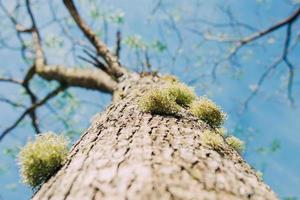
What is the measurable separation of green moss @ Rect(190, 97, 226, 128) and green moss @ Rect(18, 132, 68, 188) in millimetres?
1535

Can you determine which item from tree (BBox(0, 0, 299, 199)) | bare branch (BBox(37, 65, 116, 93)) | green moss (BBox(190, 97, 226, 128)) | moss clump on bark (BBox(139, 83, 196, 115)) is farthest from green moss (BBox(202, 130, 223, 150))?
bare branch (BBox(37, 65, 116, 93))

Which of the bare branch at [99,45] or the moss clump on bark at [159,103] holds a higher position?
the bare branch at [99,45]

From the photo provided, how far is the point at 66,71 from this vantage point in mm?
9891

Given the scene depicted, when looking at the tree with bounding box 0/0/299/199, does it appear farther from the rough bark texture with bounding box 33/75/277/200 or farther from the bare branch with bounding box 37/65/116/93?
the bare branch with bounding box 37/65/116/93

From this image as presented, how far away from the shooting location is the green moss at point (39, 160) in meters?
3.37

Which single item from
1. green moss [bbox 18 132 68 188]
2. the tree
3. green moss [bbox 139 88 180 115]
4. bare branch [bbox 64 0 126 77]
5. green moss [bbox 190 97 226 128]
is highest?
bare branch [bbox 64 0 126 77]

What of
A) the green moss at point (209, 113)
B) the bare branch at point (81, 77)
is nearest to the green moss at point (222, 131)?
the green moss at point (209, 113)

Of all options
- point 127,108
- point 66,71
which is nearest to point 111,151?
point 127,108

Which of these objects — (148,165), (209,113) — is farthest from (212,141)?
(209,113)

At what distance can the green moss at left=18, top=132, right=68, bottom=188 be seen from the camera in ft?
11.1

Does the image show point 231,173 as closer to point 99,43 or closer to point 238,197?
point 238,197

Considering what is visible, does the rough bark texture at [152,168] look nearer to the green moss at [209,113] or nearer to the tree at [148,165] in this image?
the tree at [148,165]

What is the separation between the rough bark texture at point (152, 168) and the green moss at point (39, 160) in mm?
119

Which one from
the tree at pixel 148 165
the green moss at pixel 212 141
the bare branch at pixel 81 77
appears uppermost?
the bare branch at pixel 81 77
